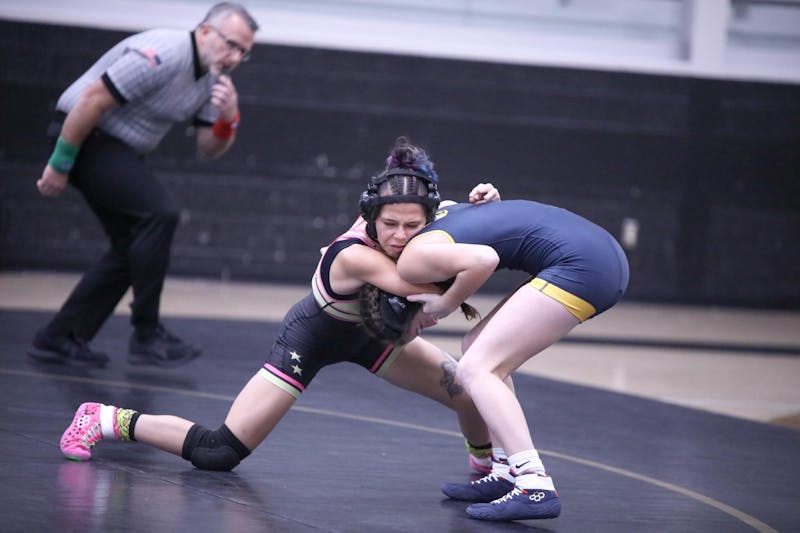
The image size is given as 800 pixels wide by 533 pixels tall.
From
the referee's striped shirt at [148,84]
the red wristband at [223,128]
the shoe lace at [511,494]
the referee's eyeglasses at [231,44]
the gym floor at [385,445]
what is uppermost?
the referee's eyeglasses at [231,44]

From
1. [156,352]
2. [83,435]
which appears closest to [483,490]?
[83,435]

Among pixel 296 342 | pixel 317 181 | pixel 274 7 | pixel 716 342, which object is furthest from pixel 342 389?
pixel 274 7

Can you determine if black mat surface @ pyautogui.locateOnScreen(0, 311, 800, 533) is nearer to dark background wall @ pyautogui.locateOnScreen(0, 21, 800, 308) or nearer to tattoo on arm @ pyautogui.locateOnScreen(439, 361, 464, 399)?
tattoo on arm @ pyautogui.locateOnScreen(439, 361, 464, 399)

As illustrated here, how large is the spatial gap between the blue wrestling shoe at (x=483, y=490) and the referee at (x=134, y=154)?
1.76 m

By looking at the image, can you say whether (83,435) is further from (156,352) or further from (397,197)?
(156,352)

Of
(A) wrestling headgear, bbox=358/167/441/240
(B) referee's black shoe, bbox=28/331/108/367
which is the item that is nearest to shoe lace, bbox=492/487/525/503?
(A) wrestling headgear, bbox=358/167/441/240

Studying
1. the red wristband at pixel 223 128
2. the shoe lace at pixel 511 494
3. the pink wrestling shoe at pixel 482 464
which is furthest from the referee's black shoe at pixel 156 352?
the shoe lace at pixel 511 494

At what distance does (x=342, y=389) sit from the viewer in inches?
181

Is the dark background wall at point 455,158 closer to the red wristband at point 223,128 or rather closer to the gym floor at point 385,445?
the gym floor at point 385,445

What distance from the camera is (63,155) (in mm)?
4348

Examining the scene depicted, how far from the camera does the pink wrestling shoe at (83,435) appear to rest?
10.1ft

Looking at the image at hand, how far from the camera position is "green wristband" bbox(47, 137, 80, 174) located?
4.34m

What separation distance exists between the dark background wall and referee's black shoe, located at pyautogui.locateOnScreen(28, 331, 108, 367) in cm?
334

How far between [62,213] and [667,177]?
3909 mm
